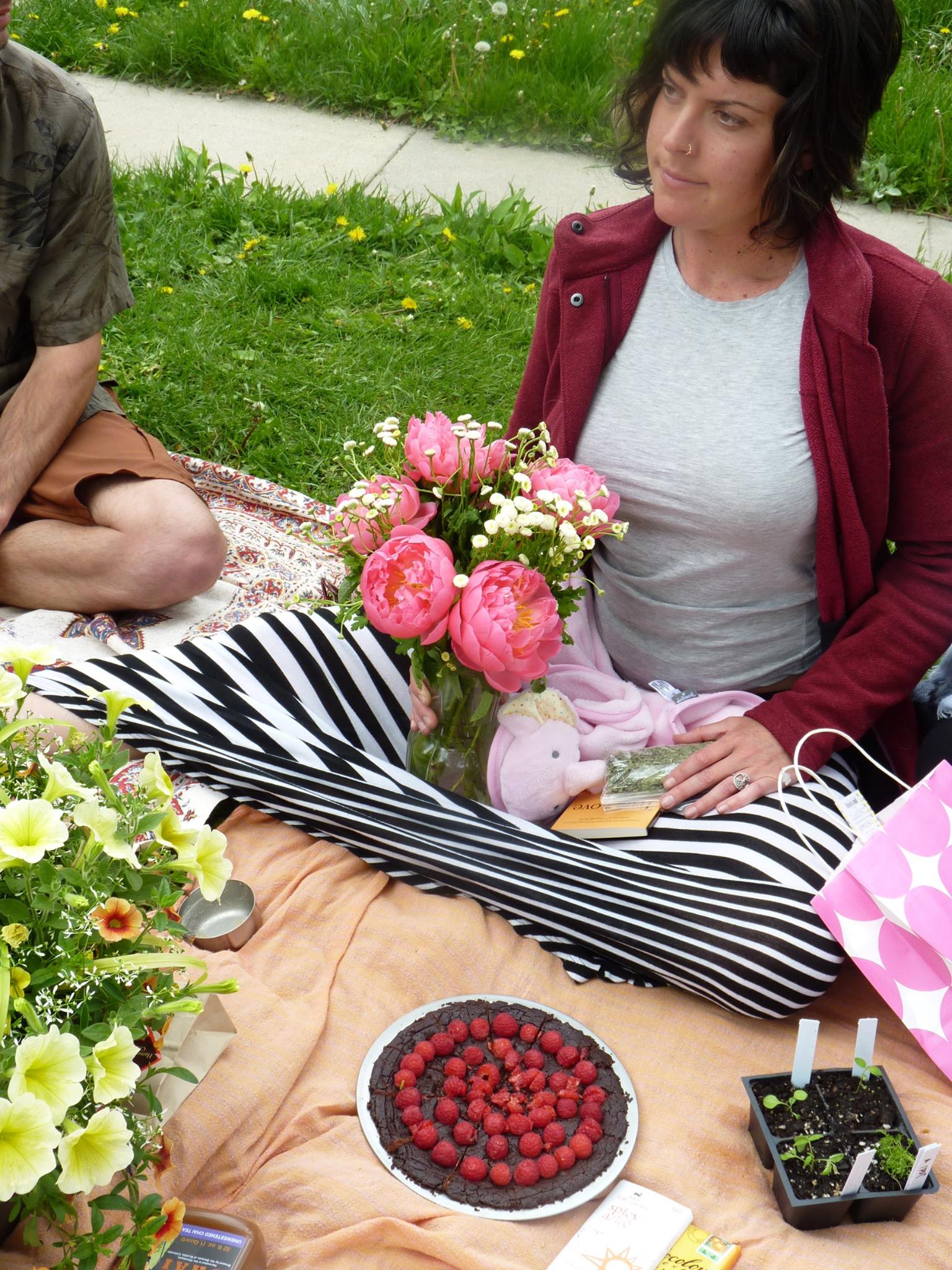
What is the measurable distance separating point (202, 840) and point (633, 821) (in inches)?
37.4

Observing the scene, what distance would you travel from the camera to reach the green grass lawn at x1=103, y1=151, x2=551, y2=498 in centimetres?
399

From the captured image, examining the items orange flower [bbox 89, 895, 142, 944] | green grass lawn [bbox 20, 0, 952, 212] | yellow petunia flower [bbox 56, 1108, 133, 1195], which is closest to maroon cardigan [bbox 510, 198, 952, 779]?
orange flower [bbox 89, 895, 142, 944]

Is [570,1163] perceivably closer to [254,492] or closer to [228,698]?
[228,698]

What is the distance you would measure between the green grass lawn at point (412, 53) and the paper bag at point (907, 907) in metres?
3.99

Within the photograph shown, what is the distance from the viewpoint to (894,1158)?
1848 mm

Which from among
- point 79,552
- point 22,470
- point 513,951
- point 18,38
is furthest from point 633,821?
point 18,38

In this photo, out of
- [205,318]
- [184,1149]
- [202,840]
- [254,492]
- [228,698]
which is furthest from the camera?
[205,318]

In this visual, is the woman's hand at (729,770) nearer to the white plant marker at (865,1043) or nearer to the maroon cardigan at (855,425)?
the maroon cardigan at (855,425)

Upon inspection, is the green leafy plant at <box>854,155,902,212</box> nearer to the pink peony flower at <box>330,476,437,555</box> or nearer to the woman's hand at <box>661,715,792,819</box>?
the woman's hand at <box>661,715,792,819</box>

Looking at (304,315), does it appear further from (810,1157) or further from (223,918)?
(810,1157)

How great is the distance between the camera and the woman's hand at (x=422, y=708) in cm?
222

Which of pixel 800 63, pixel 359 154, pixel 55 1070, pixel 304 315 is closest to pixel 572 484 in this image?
pixel 800 63

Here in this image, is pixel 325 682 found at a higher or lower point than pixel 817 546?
lower

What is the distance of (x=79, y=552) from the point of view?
3.07 meters
